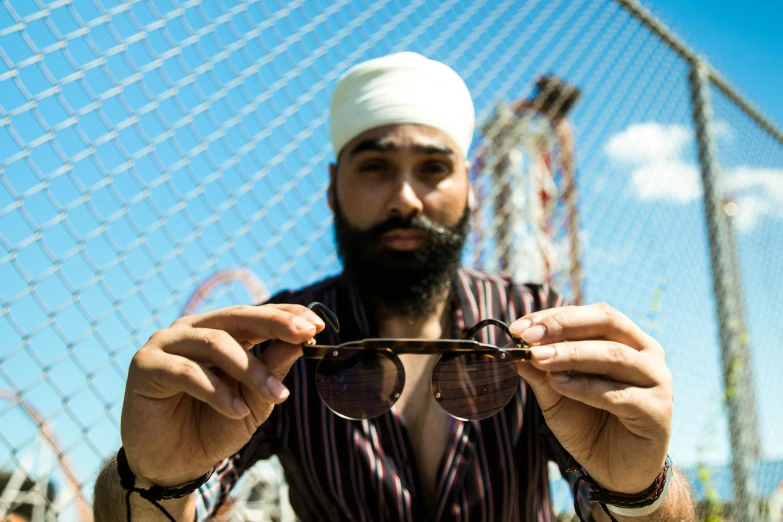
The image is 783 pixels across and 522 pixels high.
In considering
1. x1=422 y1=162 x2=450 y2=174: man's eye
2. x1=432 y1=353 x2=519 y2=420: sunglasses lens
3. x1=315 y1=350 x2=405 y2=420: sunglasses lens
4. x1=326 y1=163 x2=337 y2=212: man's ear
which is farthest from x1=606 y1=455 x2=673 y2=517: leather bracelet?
x1=326 y1=163 x2=337 y2=212: man's ear

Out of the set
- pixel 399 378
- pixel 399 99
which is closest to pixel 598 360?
pixel 399 378

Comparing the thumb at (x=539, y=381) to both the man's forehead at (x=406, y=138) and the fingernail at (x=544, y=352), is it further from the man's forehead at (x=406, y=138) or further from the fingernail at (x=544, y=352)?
the man's forehead at (x=406, y=138)

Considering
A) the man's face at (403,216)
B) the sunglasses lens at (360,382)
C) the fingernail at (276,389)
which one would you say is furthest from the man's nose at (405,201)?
the fingernail at (276,389)

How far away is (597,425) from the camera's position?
1410 millimetres

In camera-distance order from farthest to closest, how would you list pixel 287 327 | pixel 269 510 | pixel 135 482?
pixel 269 510, pixel 135 482, pixel 287 327

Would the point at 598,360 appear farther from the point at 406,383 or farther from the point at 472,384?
the point at 406,383

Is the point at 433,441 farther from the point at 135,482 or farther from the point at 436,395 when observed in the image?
the point at 135,482

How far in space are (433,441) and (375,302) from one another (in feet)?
1.70

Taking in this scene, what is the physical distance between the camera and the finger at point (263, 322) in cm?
121

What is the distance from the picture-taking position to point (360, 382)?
1440 millimetres

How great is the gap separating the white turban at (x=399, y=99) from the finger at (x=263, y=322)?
117 centimetres

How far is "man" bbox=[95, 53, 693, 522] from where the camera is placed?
1.25 meters

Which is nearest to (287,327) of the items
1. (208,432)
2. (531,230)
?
(208,432)

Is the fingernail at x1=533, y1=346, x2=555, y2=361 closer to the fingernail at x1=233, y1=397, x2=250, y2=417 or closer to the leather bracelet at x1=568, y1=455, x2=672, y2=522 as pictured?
the leather bracelet at x1=568, y1=455, x2=672, y2=522
